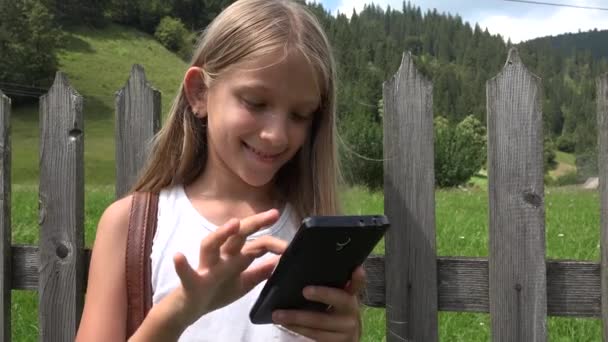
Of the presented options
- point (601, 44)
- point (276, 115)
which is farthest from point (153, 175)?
point (601, 44)

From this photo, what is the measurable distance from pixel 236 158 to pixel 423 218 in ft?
2.13

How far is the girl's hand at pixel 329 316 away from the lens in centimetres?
111

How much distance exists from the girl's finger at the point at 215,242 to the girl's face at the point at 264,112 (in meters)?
0.40

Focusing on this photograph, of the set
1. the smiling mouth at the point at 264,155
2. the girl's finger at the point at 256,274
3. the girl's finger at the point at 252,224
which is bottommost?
the girl's finger at the point at 256,274

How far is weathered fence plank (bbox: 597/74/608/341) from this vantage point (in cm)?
179

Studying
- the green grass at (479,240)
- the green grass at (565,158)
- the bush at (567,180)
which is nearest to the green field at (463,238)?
the green grass at (479,240)

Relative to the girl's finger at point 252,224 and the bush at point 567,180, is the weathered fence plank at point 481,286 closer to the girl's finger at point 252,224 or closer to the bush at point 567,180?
the girl's finger at point 252,224

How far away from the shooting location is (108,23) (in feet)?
196

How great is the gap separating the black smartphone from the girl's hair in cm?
46

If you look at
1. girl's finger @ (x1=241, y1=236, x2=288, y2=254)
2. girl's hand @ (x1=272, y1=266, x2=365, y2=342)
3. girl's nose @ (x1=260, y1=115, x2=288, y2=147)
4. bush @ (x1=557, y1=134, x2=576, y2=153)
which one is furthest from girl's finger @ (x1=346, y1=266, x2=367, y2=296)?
bush @ (x1=557, y1=134, x2=576, y2=153)

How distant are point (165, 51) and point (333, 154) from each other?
5502 centimetres

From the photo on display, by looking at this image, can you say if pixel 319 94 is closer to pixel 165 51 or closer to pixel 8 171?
pixel 8 171

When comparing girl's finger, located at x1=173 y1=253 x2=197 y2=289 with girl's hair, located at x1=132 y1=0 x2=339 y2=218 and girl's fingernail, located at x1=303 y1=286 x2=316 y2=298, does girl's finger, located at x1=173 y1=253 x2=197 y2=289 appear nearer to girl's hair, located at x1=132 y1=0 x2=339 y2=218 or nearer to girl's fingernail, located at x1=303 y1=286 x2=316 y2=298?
girl's fingernail, located at x1=303 y1=286 x2=316 y2=298

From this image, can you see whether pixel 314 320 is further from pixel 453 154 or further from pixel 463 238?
pixel 453 154
